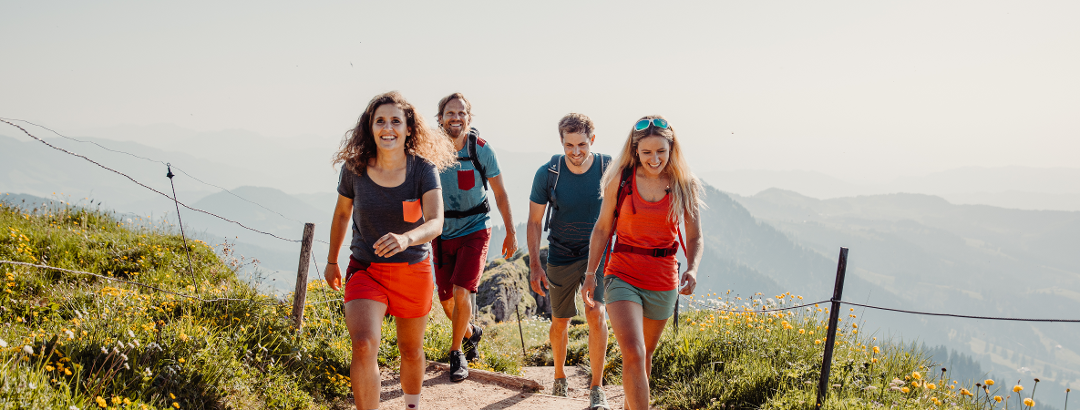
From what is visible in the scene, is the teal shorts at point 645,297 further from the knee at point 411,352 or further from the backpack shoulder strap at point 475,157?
the backpack shoulder strap at point 475,157

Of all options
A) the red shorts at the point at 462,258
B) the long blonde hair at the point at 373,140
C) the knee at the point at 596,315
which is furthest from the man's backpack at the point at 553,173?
the long blonde hair at the point at 373,140

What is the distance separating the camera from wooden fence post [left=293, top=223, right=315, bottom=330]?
4570 mm

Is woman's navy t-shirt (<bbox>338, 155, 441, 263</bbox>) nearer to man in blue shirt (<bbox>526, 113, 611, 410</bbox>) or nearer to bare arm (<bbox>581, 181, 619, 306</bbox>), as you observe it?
bare arm (<bbox>581, 181, 619, 306</bbox>)

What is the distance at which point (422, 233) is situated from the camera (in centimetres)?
295

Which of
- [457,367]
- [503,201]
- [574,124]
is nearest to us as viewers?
[574,124]

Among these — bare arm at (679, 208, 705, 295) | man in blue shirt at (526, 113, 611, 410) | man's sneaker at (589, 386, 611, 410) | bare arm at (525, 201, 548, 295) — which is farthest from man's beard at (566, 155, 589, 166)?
man's sneaker at (589, 386, 611, 410)

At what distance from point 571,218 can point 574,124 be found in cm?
73

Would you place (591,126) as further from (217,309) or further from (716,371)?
(217,309)

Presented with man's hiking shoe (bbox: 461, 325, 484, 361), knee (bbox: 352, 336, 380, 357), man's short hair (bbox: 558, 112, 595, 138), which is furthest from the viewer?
man's hiking shoe (bbox: 461, 325, 484, 361)

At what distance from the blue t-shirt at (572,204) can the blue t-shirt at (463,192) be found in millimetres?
500

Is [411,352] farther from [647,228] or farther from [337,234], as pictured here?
[647,228]

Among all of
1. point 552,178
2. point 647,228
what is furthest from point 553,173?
point 647,228

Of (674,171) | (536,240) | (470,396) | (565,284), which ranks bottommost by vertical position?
(470,396)

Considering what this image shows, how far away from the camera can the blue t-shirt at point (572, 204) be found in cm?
445
